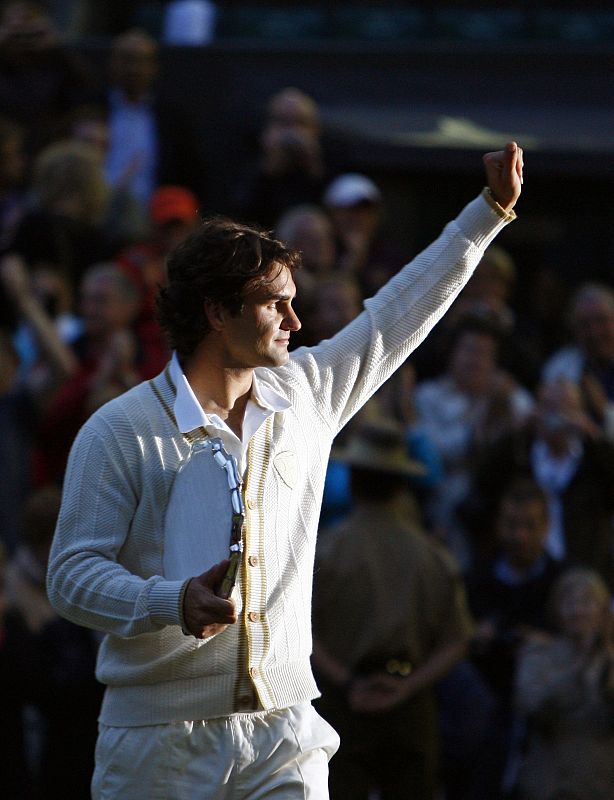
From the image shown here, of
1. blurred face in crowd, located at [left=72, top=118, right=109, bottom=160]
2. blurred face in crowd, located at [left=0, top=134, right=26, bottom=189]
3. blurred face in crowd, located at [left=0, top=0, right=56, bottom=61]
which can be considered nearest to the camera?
blurred face in crowd, located at [left=0, top=134, right=26, bottom=189]

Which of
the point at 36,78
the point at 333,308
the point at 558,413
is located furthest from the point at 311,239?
the point at 36,78

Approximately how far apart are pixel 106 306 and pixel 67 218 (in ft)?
3.63

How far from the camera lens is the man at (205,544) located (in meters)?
3.42

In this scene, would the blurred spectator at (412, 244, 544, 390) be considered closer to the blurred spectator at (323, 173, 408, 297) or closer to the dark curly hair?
the blurred spectator at (323, 173, 408, 297)

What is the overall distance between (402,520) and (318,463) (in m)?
2.66

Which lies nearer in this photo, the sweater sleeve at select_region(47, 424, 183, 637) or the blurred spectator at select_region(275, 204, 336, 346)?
the sweater sleeve at select_region(47, 424, 183, 637)

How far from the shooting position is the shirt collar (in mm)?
3578

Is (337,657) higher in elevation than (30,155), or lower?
lower

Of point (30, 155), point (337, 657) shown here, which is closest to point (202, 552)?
point (337, 657)

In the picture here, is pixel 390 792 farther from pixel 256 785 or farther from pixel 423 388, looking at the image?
pixel 256 785

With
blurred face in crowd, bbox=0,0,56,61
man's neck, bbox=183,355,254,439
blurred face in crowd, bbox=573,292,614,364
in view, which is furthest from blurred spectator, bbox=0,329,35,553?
man's neck, bbox=183,355,254,439

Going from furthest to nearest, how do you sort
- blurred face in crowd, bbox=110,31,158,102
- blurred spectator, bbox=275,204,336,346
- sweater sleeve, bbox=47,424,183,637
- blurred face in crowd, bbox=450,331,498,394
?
blurred face in crowd, bbox=110,31,158,102 < blurred spectator, bbox=275,204,336,346 < blurred face in crowd, bbox=450,331,498,394 < sweater sleeve, bbox=47,424,183,637

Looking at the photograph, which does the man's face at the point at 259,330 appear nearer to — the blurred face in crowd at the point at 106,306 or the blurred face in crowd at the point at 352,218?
the blurred face in crowd at the point at 106,306

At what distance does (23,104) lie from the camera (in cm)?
1017
